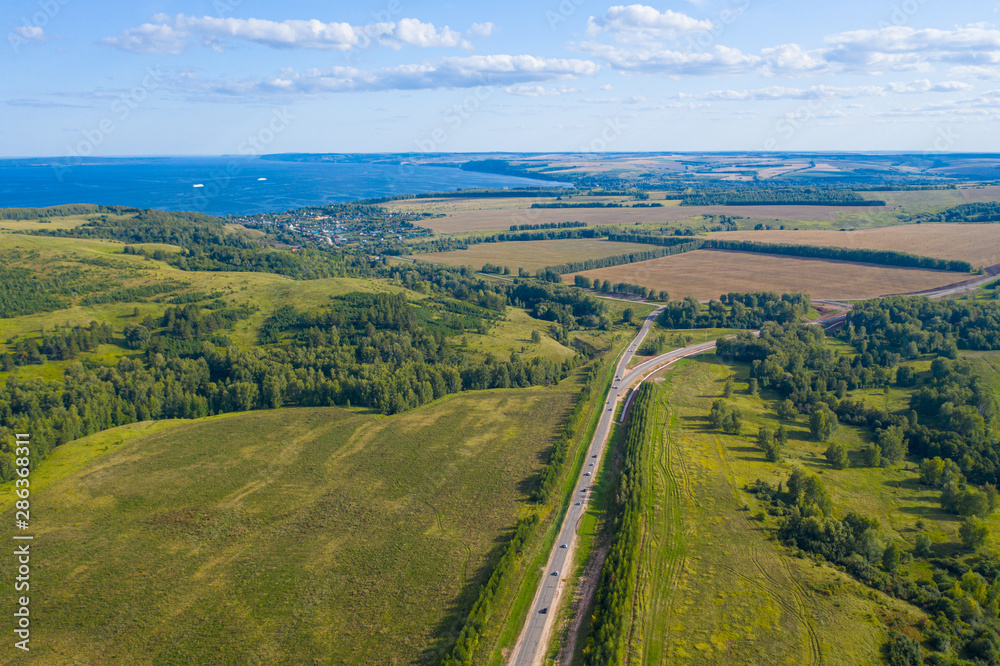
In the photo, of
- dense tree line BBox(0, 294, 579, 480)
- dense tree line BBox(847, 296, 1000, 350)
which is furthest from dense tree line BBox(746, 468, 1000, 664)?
dense tree line BBox(847, 296, 1000, 350)

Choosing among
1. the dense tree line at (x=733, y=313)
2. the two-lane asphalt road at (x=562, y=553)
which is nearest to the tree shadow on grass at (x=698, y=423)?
the two-lane asphalt road at (x=562, y=553)

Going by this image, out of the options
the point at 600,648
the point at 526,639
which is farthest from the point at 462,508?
the point at 600,648

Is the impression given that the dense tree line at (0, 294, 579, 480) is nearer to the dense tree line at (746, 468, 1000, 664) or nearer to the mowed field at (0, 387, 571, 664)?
the mowed field at (0, 387, 571, 664)

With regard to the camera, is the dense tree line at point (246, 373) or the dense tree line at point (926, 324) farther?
the dense tree line at point (926, 324)

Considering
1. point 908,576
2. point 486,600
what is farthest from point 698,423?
point 486,600

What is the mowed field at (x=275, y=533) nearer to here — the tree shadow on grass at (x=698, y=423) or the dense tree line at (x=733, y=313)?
the tree shadow on grass at (x=698, y=423)

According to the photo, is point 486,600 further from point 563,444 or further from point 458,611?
point 563,444
